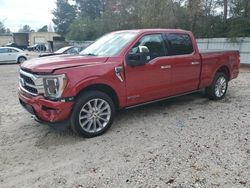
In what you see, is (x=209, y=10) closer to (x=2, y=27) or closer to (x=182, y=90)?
(x=182, y=90)

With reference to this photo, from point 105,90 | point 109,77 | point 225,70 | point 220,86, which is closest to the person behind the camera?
point 109,77

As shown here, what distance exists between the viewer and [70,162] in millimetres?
3480

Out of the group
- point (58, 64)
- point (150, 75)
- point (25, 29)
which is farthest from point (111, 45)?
point (25, 29)

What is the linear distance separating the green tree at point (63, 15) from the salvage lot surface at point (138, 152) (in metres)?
47.0

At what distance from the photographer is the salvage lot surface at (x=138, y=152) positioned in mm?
3055

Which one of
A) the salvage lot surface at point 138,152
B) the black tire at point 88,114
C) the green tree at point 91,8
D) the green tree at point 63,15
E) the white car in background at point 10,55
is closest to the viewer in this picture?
the salvage lot surface at point 138,152

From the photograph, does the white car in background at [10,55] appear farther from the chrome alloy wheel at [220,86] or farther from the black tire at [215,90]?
the chrome alloy wheel at [220,86]

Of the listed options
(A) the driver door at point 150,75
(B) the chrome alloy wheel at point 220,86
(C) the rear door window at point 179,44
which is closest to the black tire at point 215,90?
(B) the chrome alloy wheel at point 220,86

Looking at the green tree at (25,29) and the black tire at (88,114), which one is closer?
the black tire at (88,114)

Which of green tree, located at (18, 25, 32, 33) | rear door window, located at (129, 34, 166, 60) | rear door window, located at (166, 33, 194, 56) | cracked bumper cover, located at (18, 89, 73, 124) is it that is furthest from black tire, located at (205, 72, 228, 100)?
green tree, located at (18, 25, 32, 33)

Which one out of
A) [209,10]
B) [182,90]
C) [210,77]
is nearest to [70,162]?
[182,90]

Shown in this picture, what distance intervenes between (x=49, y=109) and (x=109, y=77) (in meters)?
1.13

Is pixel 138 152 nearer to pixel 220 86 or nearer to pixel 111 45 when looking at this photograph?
pixel 111 45

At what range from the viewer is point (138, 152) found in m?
3.71
